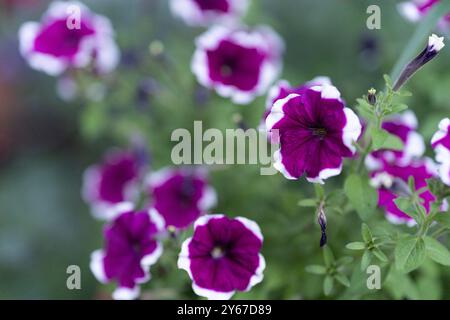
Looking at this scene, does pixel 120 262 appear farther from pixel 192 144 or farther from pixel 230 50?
pixel 230 50

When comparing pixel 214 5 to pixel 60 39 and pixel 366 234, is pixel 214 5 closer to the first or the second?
pixel 60 39

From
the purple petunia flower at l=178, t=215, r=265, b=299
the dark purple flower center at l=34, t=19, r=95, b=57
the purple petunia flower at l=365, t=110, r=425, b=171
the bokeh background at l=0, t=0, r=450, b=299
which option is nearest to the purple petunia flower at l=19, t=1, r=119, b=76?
the dark purple flower center at l=34, t=19, r=95, b=57

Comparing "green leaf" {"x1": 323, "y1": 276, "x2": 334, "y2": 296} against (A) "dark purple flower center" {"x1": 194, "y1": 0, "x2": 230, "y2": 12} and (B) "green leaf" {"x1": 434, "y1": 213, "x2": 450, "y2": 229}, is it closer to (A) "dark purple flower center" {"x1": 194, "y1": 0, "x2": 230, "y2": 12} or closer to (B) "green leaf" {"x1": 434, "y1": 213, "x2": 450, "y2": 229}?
(B) "green leaf" {"x1": 434, "y1": 213, "x2": 450, "y2": 229}

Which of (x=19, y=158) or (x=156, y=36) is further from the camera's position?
(x=19, y=158)

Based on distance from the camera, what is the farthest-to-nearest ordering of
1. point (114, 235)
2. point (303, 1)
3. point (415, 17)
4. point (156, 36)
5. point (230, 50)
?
point (303, 1) < point (156, 36) < point (230, 50) < point (415, 17) < point (114, 235)

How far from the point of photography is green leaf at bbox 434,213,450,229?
116cm

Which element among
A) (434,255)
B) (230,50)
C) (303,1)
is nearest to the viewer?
(434,255)

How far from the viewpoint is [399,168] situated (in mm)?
1465

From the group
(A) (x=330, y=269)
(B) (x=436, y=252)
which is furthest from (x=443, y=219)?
(A) (x=330, y=269)

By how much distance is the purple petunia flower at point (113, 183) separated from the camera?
1.91 meters
